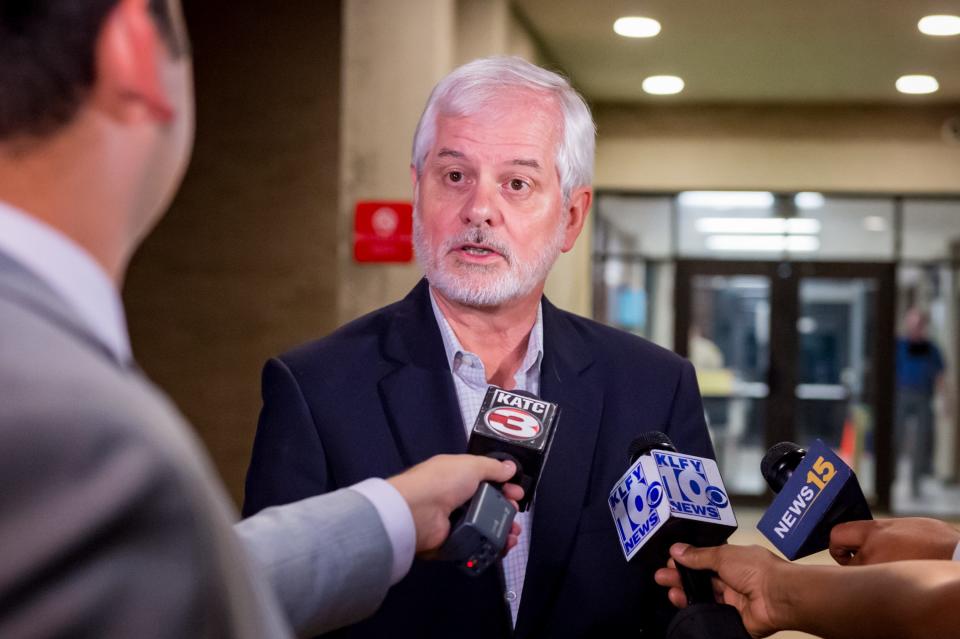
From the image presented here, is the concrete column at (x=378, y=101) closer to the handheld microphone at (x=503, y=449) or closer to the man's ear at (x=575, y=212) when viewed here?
the man's ear at (x=575, y=212)

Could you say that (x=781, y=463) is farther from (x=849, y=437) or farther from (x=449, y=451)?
(x=849, y=437)

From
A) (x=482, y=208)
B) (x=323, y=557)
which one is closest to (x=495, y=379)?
(x=482, y=208)

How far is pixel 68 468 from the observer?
50cm

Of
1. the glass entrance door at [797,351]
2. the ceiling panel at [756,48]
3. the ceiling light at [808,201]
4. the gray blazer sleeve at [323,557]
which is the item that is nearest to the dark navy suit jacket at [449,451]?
the gray blazer sleeve at [323,557]

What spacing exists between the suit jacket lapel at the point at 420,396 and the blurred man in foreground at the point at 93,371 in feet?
3.28

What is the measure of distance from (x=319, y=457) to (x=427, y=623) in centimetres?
29

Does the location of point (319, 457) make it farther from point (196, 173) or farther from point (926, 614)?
point (196, 173)

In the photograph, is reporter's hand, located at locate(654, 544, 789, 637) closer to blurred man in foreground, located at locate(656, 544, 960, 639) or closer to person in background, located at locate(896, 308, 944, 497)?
blurred man in foreground, located at locate(656, 544, 960, 639)

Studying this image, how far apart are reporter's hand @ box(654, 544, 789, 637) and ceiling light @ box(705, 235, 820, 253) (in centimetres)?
940

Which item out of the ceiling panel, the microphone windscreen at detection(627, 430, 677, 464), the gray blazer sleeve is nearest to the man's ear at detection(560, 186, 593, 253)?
the microphone windscreen at detection(627, 430, 677, 464)

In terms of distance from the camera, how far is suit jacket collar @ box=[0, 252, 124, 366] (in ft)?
1.77

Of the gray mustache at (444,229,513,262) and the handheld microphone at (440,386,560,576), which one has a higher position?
the gray mustache at (444,229,513,262)

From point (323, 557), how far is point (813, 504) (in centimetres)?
76

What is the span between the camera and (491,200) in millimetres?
1832
